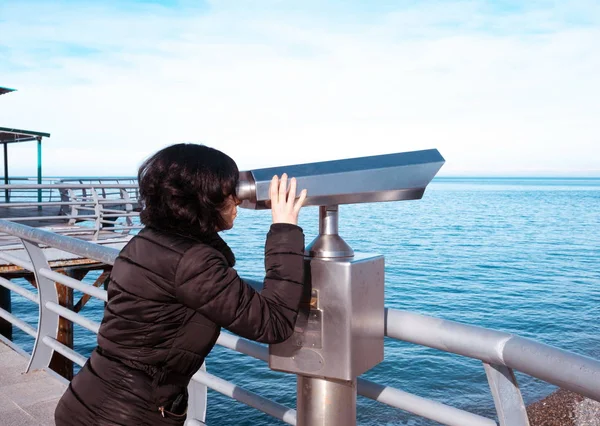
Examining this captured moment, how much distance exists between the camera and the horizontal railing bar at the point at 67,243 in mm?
2121

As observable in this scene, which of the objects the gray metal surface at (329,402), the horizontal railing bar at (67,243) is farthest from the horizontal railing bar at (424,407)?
the horizontal railing bar at (67,243)

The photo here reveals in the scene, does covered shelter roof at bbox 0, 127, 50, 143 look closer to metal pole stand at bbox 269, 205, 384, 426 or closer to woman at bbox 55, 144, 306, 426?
woman at bbox 55, 144, 306, 426

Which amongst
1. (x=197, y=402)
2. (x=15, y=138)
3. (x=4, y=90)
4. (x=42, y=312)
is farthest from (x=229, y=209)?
(x=15, y=138)

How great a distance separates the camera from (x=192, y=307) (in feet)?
4.50

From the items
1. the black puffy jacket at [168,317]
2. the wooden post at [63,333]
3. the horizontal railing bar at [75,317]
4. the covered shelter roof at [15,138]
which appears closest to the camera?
the black puffy jacket at [168,317]

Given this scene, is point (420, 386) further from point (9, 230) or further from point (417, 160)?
point (417, 160)

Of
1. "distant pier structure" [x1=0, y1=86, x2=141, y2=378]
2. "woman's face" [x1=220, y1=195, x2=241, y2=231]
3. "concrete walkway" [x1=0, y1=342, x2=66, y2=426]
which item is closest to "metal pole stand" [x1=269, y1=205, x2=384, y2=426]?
"woman's face" [x1=220, y1=195, x2=241, y2=231]

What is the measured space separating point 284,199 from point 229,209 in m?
0.19

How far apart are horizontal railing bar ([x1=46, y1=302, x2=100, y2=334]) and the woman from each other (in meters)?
0.99

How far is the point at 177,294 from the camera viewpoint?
1.37 metres

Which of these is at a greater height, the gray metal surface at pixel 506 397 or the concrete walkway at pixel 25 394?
the gray metal surface at pixel 506 397

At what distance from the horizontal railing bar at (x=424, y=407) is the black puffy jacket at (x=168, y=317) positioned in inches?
13.0

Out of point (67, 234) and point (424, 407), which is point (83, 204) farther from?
point (424, 407)

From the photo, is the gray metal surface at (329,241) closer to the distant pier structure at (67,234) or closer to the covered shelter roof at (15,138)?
the distant pier structure at (67,234)
